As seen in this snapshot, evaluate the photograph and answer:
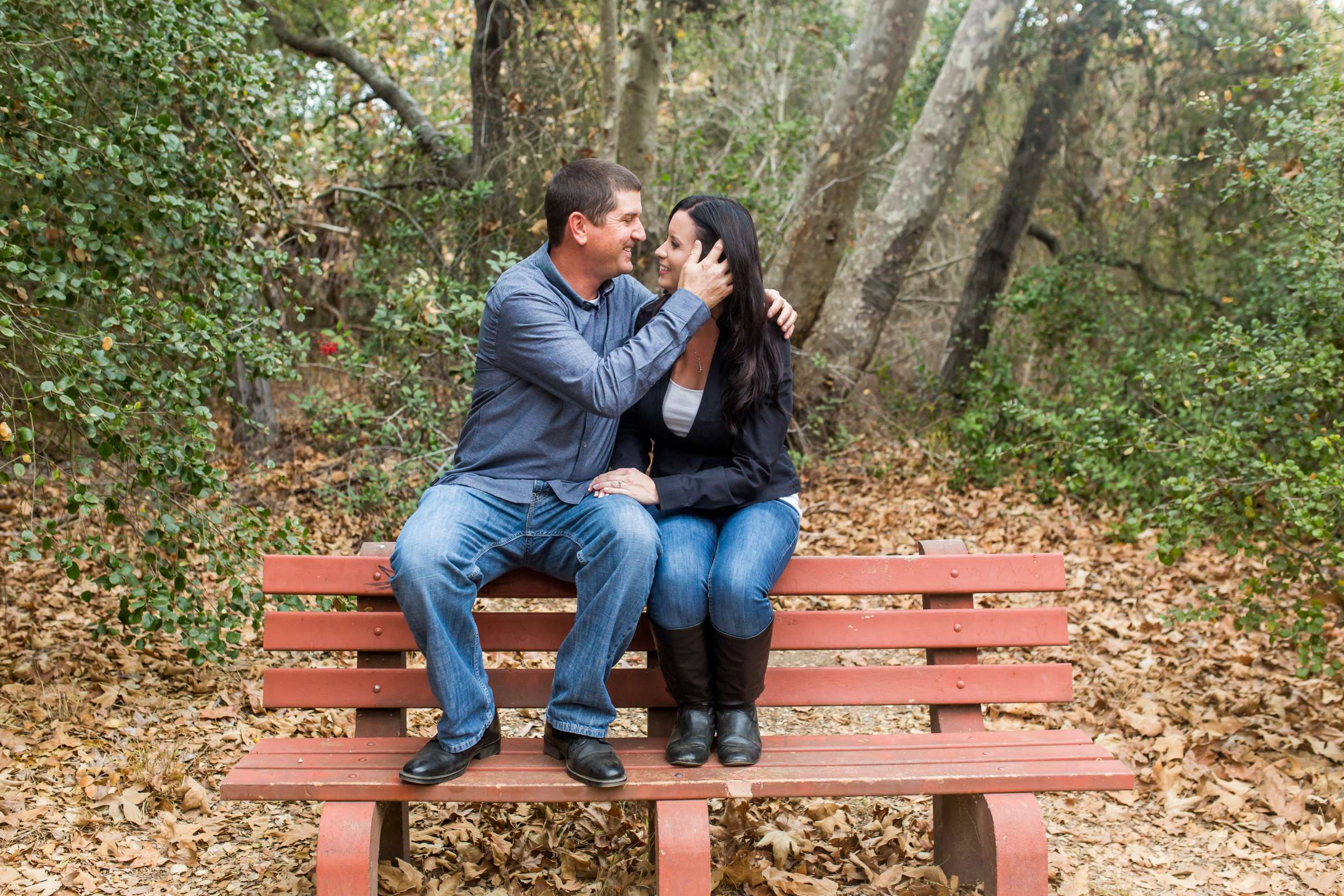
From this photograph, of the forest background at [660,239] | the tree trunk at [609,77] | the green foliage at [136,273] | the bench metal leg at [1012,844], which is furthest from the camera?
the tree trunk at [609,77]

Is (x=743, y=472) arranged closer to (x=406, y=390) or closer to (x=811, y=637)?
(x=811, y=637)

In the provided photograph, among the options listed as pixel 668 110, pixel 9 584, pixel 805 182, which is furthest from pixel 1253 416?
pixel 668 110

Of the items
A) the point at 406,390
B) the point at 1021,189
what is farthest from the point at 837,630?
the point at 1021,189

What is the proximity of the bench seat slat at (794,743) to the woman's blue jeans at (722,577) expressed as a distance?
0.37 m

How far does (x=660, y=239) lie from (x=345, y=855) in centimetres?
567

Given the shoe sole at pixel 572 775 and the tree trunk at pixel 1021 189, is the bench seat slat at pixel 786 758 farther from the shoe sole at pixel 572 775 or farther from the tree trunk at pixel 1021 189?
the tree trunk at pixel 1021 189

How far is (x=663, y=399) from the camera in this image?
3330mm


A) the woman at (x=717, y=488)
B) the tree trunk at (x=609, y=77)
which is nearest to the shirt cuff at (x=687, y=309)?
the woman at (x=717, y=488)

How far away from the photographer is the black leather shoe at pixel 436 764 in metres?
2.71

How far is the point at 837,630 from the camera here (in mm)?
3215

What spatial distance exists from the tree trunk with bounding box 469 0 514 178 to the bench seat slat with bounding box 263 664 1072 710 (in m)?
5.62

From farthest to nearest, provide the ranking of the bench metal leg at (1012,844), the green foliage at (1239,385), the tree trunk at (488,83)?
the tree trunk at (488,83) → the green foliage at (1239,385) → the bench metal leg at (1012,844)

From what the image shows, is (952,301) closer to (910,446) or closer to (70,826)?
(910,446)

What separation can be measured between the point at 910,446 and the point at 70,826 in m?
6.55
